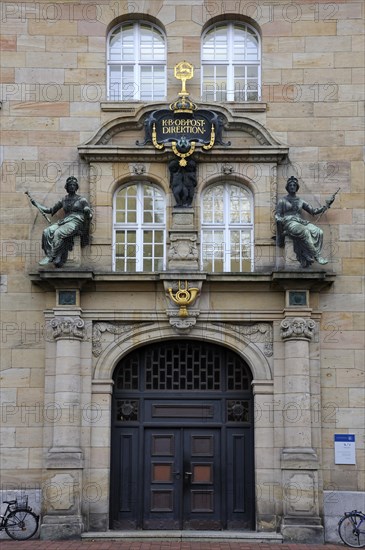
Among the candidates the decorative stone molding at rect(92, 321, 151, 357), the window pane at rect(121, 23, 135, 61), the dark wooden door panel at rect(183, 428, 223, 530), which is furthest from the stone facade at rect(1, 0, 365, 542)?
the dark wooden door panel at rect(183, 428, 223, 530)

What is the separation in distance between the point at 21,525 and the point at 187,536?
316 cm

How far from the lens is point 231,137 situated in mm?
19547

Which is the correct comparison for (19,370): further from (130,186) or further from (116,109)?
(116,109)

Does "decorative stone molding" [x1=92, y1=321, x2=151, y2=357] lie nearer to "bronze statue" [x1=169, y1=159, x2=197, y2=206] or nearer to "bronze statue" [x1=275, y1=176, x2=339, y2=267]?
"bronze statue" [x1=169, y1=159, x2=197, y2=206]

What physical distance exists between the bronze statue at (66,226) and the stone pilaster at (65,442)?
1153mm

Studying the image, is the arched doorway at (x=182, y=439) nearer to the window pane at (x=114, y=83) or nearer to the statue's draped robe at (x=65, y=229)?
the statue's draped robe at (x=65, y=229)

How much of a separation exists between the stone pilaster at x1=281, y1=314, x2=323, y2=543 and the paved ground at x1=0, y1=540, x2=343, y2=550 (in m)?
0.37

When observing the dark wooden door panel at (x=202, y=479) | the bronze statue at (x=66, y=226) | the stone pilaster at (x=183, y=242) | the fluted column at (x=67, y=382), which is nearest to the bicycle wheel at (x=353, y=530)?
the dark wooden door panel at (x=202, y=479)

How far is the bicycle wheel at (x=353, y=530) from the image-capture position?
57.7 ft

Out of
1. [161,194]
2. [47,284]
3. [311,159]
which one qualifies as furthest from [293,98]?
[47,284]

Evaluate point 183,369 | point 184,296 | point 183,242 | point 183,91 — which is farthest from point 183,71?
point 183,369

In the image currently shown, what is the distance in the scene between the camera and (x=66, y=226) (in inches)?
731

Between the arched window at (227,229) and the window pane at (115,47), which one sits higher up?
the window pane at (115,47)

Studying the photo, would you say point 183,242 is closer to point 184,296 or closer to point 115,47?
point 184,296
